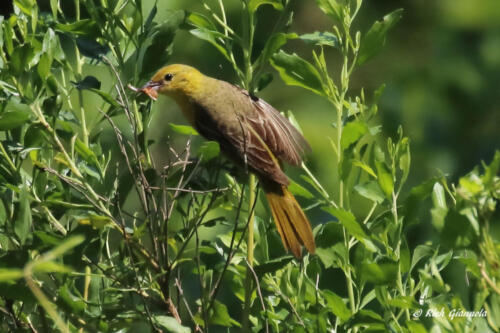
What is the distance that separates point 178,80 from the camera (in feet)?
10.1

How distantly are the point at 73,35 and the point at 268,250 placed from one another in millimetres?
603

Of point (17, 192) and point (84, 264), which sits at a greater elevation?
point (17, 192)

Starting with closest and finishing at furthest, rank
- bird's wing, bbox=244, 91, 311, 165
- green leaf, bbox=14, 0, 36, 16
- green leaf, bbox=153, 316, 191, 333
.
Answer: green leaf, bbox=153, 316, 191, 333, green leaf, bbox=14, 0, 36, 16, bird's wing, bbox=244, 91, 311, 165

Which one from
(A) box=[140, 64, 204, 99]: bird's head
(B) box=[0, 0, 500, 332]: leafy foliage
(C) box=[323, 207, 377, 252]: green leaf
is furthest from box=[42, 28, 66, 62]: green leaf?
(A) box=[140, 64, 204, 99]: bird's head

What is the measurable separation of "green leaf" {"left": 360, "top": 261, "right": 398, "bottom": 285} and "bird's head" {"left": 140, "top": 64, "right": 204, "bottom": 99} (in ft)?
5.26

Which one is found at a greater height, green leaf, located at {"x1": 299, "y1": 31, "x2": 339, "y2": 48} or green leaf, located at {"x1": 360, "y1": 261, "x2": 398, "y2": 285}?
green leaf, located at {"x1": 299, "y1": 31, "x2": 339, "y2": 48}

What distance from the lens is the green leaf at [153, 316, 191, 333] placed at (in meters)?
1.51

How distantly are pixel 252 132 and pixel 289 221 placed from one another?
24.1 inches

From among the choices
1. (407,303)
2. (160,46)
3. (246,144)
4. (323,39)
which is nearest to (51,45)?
(160,46)

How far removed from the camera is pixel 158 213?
162 cm

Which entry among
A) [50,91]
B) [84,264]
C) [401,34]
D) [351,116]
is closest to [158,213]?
[84,264]

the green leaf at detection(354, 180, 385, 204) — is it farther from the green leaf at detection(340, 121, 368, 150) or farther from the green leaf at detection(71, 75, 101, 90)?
the green leaf at detection(71, 75, 101, 90)

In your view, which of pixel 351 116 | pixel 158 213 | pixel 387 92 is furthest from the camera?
pixel 387 92

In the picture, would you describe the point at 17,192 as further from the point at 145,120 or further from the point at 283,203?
the point at 283,203
